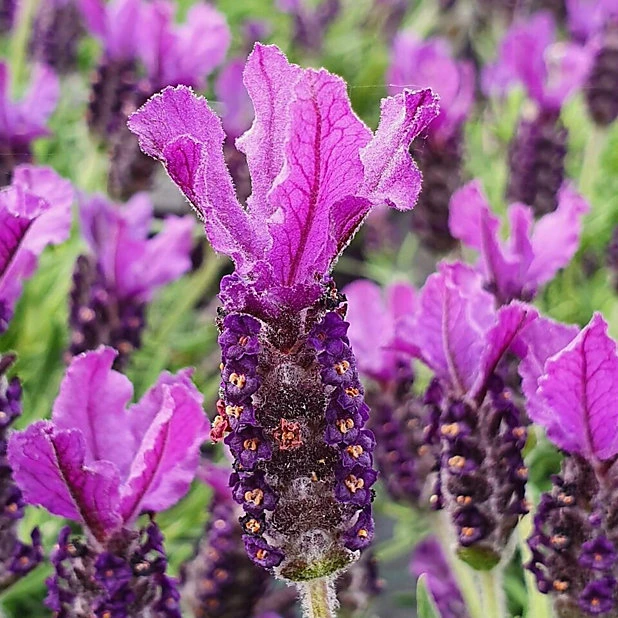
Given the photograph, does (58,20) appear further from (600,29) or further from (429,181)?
(600,29)

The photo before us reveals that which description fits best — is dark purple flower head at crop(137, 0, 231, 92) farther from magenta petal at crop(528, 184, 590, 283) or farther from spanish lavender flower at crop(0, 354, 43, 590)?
spanish lavender flower at crop(0, 354, 43, 590)

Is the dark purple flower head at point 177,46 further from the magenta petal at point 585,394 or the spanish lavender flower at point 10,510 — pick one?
the magenta petal at point 585,394

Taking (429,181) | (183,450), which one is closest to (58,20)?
(429,181)

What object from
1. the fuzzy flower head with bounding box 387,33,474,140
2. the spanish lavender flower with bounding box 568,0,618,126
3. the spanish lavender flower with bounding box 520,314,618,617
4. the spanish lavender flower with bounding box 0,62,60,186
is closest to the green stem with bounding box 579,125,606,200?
the spanish lavender flower with bounding box 568,0,618,126

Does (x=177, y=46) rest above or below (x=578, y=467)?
above

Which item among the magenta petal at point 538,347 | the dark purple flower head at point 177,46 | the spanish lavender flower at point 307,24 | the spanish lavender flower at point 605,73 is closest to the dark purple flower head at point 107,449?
the magenta petal at point 538,347

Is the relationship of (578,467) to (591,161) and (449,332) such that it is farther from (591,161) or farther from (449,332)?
(591,161)

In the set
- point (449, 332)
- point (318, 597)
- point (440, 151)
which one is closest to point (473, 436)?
point (449, 332)
